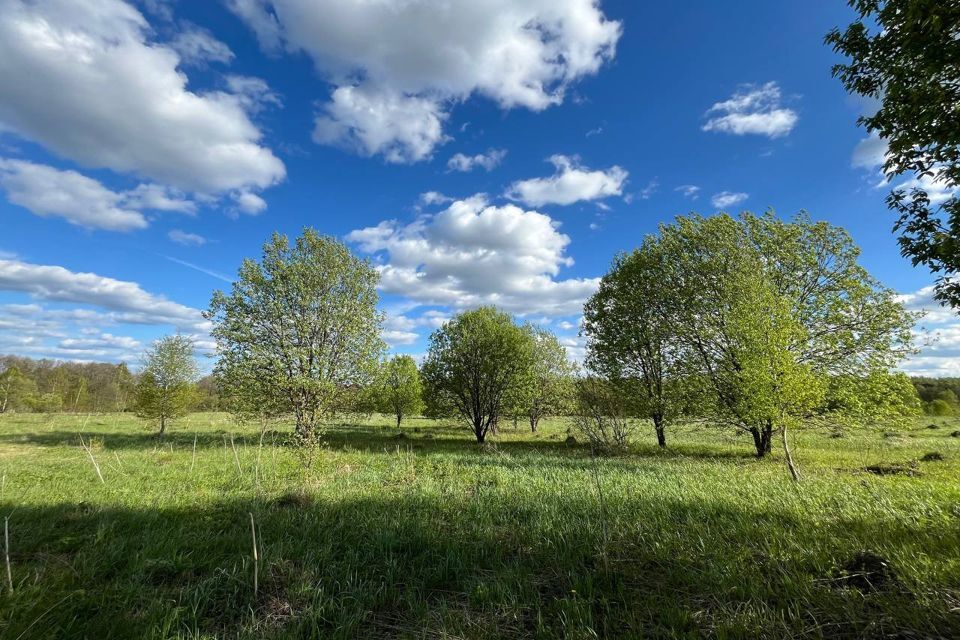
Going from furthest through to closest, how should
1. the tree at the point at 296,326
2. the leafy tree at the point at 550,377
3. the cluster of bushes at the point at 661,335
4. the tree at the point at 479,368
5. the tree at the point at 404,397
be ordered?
1. the tree at the point at 404,397
2. the leafy tree at the point at 550,377
3. the tree at the point at 479,368
4. the tree at the point at 296,326
5. the cluster of bushes at the point at 661,335

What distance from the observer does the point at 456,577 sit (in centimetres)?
548

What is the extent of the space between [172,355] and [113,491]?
2467cm

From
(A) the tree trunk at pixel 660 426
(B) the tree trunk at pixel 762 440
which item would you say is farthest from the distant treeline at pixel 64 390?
(B) the tree trunk at pixel 762 440

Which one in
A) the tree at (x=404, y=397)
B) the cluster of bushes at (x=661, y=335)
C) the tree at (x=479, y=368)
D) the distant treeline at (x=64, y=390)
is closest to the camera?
the cluster of bushes at (x=661, y=335)

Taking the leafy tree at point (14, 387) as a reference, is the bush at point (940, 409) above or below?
below

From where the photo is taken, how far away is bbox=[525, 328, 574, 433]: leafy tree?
4019 centimetres

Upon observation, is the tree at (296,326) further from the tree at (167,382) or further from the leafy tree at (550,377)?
the leafy tree at (550,377)

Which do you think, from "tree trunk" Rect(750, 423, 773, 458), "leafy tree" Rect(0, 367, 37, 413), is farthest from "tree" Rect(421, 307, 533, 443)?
"leafy tree" Rect(0, 367, 37, 413)

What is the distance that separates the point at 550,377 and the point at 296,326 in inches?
1071

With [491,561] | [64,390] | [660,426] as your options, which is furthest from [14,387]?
[660,426]

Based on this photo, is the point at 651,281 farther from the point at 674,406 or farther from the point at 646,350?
the point at 674,406

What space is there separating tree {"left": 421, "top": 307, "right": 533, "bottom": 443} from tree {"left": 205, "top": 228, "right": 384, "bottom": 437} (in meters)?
10.4

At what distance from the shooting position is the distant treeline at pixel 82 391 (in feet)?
169

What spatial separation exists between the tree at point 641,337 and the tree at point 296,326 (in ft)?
50.4
